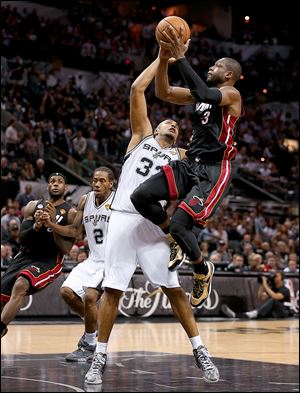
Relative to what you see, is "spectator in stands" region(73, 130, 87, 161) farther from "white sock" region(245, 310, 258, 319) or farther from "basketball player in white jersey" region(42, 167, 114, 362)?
"basketball player in white jersey" region(42, 167, 114, 362)

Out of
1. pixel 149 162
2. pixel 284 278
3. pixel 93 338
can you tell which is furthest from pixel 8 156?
pixel 149 162

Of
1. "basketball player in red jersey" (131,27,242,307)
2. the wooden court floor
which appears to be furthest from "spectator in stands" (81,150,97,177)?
"basketball player in red jersey" (131,27,242,307)

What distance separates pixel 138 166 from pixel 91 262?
3.79 m

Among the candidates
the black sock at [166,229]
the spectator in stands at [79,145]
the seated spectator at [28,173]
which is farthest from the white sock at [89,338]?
the spectator in stands at [79,145]

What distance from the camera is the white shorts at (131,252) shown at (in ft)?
23.0

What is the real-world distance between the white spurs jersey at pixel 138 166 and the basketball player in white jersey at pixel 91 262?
252cm

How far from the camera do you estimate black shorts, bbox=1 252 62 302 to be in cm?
1007

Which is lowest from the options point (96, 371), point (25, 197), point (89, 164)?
point (96, 371)

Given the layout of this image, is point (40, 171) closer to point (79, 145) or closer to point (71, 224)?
point (79, 145)

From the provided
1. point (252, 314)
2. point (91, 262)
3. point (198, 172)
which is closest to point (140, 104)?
point (198, 172)

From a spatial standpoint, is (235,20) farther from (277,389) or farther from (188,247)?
(188,247)

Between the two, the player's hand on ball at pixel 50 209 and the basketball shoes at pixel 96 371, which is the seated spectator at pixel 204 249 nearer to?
the player's hand on ball at pixel 50 209

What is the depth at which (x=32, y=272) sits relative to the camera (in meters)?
10.1

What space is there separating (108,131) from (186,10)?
1253 cm
